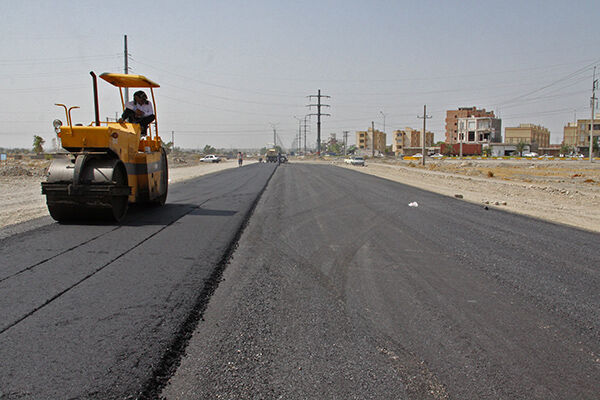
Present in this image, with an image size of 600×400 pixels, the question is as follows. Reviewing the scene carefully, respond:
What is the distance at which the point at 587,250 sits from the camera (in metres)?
8.62

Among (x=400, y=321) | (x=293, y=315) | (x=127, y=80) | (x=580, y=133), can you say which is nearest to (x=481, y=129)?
(x=580, y=133)

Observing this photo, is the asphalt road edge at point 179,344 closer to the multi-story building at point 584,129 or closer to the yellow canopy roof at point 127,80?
the yellow canopy roof at point 127,80

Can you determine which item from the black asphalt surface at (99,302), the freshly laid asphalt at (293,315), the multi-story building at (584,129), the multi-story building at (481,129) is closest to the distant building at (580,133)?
the multi-story building at (584,129)

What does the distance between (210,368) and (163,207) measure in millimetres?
10107

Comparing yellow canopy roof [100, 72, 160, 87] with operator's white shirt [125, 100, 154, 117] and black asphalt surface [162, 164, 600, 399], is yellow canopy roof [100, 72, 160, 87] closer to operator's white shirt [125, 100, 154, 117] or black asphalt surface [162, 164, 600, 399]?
operator's white shirt [125, 100, 154, 117]

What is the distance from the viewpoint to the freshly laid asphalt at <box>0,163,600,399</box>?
364cm

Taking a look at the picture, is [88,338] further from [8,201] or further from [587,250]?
[8,201]

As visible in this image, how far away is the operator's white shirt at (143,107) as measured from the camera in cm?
1177

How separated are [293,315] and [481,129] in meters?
135

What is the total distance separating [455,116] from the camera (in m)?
154

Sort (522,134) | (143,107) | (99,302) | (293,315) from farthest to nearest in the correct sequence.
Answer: (522,134), (143,107), (99,302), (293,315)

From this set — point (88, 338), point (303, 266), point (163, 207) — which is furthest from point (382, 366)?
Result: point (163, 207)

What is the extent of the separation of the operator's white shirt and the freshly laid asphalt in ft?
11.4

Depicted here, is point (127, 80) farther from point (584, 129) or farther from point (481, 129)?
point (584, 129)
